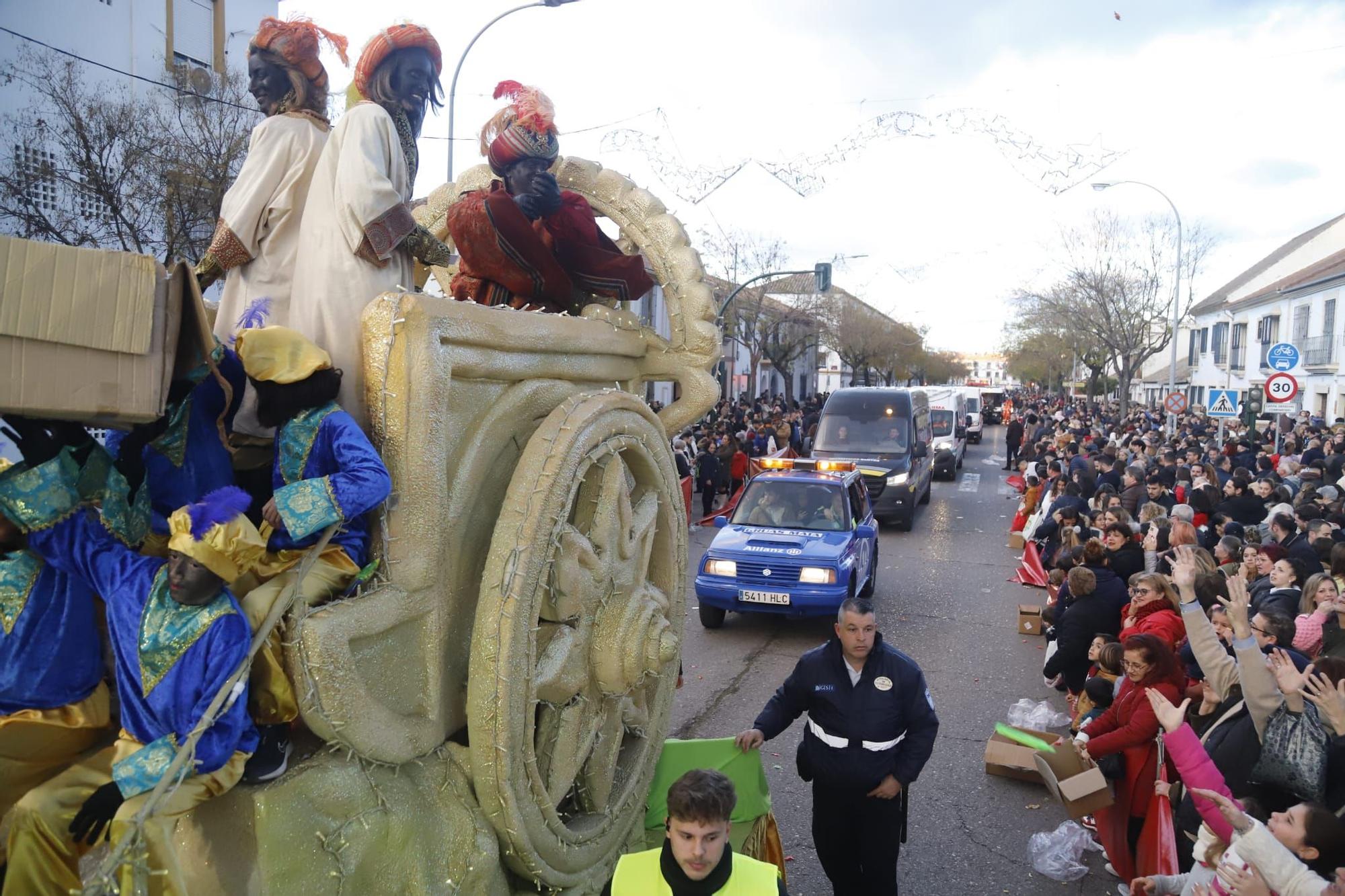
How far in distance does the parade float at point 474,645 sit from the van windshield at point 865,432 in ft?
49.4

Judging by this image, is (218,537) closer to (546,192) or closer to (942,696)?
(546,192)

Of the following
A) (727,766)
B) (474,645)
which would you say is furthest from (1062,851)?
(474,645)

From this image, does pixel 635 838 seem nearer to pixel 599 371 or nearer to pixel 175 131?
pixel 599 371

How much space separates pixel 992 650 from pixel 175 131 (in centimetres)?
1549

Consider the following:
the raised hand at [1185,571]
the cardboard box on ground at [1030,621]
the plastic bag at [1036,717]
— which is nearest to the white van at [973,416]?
the cardboard box on ground at [1030,621]

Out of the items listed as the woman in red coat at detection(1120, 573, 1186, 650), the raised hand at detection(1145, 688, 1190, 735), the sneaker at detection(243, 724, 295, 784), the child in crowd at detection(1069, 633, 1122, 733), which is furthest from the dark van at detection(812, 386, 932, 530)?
the sneaker at detection(243, 724, 295, 784)

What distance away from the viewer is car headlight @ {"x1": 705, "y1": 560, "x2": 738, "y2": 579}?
9422 mm

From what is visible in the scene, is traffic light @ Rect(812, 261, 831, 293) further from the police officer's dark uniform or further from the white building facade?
the police officer's dark uniform

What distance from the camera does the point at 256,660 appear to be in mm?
2014

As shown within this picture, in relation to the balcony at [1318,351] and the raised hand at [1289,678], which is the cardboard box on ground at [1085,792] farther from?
the balcony at [1318,351]

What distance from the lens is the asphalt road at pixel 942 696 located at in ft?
16.1

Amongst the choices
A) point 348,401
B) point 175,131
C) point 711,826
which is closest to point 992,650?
point 711,826

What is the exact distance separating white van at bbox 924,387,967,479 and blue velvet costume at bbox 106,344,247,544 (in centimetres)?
2081

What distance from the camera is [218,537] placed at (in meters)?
1.95
